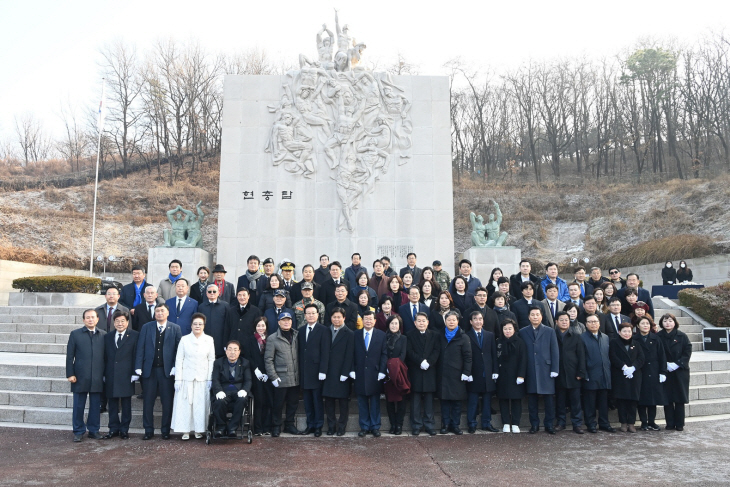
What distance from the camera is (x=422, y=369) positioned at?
6.17 metres

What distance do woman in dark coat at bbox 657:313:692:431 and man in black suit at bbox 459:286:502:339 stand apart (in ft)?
6.26

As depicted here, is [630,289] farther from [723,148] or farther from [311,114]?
[723,148]

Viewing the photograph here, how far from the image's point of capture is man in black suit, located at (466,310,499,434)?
6.25m

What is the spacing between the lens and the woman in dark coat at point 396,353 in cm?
615

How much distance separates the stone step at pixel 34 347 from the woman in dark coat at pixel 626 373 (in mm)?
8567

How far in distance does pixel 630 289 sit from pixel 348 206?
21.0 feet

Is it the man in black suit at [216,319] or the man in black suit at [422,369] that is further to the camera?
the man in black suit at [216,319]

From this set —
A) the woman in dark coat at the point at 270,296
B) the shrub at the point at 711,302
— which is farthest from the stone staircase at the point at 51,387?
the woman in dark coat at the point at 270,296

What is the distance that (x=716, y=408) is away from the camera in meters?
7.12

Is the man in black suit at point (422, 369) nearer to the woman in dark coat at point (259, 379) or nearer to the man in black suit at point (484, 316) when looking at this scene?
the man in black suit at point (484, 316)

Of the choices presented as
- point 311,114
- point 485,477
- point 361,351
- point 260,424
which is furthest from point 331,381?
point 311,114

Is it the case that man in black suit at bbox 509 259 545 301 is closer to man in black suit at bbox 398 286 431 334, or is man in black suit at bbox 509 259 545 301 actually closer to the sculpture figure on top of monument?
man in black suit at bbox 398 286 431 334

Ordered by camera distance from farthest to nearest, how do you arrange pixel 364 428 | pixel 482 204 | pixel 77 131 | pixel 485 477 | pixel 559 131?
1. pixel 77 131
2. pixel 559 131
3. pixel 482 204
4. pixel 364 428
5. pixel 485 477

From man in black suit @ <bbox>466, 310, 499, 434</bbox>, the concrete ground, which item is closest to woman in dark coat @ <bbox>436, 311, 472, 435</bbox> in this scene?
A: man in black suit @ <bbox>466, 310, 499, 434</bbox>
